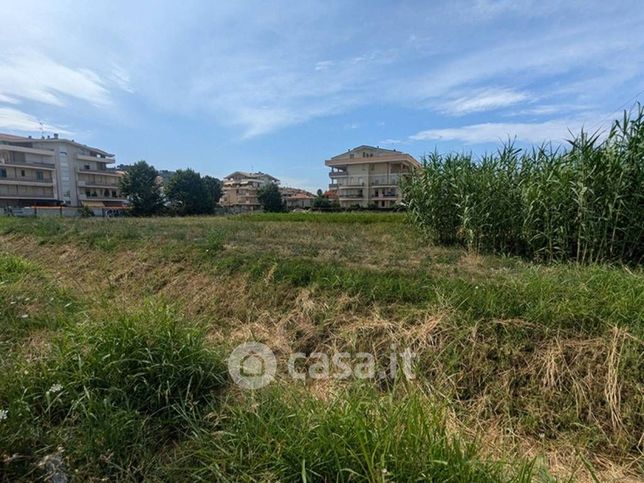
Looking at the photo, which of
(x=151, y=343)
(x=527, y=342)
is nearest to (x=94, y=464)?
(x=151, y=343)

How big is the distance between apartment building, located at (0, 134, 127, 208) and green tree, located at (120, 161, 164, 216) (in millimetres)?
9361

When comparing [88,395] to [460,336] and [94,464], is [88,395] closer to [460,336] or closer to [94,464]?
[94,464]

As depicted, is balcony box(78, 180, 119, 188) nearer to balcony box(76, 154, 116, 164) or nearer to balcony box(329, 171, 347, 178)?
balcony box(76, 154, 116, 164)

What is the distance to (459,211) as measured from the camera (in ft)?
24.8

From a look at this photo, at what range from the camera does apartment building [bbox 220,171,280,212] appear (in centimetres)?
6746

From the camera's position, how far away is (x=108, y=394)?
7.54 ft

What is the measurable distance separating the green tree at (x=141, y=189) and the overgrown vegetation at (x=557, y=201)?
38722 mm

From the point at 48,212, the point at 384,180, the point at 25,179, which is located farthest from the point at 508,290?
the point at 25,179

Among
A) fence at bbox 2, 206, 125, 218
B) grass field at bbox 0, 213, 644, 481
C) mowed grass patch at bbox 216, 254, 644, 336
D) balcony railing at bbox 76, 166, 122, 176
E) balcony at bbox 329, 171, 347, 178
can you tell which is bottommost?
grass field at bbox 0, 213, 644, 481

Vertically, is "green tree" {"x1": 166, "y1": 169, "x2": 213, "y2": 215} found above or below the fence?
above

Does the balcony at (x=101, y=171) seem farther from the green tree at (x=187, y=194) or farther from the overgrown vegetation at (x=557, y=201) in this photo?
the overgrown vegetation at (x=557, y=201)

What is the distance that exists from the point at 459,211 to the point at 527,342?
501 centimetres

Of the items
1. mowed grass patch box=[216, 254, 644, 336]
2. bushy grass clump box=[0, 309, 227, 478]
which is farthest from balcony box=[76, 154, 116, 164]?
bushy grass clump box=[0, 309, 227, 478]

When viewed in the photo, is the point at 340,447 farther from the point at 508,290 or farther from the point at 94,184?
the point at 94,184
